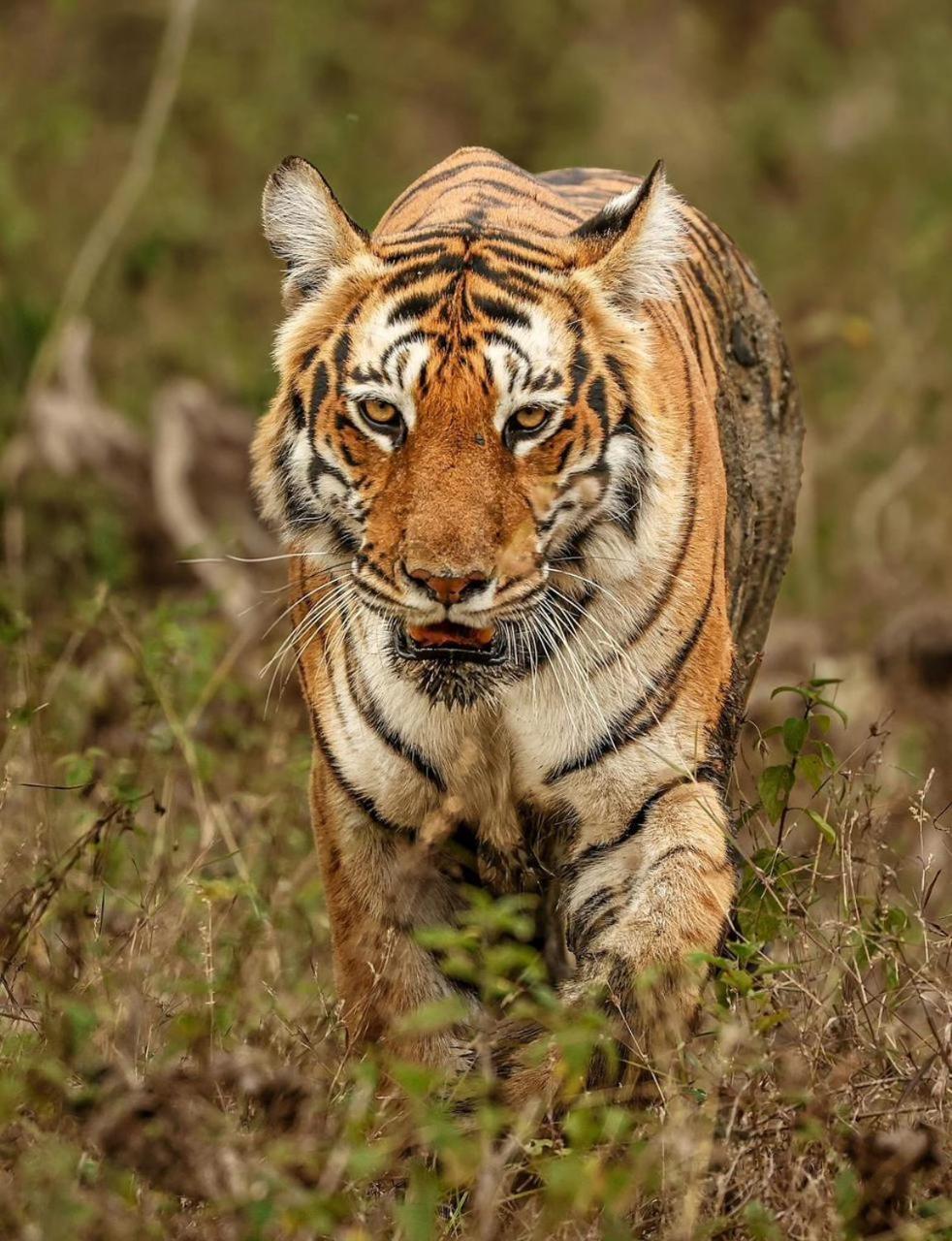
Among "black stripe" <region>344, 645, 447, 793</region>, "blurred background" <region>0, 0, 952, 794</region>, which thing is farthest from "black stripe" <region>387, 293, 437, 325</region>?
"blurred background" <region>0, 0, 952, 794</region>

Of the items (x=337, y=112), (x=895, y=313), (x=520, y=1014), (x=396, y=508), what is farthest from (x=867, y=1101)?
(x=337, y=112)

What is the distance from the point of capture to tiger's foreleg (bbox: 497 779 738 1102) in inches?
133

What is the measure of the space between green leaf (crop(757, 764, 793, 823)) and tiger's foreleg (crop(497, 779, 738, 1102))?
0.11 metres

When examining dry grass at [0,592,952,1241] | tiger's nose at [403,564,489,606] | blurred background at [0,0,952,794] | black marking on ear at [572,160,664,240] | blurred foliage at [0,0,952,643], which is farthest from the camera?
blurred foliage at [0,0,952,643]

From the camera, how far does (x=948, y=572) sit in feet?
29.0

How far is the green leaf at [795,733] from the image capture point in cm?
361

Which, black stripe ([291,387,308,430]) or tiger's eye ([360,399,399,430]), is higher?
tiger's eye ([360,399,399,430])

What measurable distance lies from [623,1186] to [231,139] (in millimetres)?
10009

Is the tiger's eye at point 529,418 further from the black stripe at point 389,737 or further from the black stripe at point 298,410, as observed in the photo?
the black stripe at point 389,737

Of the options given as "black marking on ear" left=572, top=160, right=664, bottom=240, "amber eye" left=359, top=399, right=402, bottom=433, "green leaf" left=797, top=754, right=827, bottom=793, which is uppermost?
"black marking on ear" left=572, top=160, right=664, bottom=240

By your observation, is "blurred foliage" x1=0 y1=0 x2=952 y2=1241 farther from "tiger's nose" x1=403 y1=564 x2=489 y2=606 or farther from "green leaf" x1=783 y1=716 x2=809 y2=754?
"tiger's nose" x1=403 y1=564 x2=489 y2=606

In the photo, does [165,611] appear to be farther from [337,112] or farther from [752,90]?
[752,90]

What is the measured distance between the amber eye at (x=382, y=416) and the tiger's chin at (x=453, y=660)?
345mm

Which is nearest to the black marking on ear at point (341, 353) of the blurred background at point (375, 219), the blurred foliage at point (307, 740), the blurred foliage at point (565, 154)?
the blurred foliage at point (307, 740)
